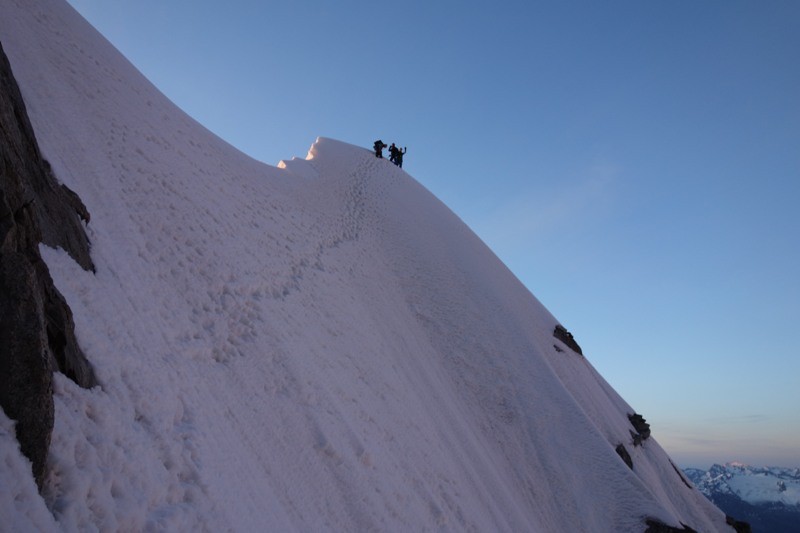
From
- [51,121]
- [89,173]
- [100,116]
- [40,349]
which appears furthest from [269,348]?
[100,116]

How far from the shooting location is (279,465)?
7.66m

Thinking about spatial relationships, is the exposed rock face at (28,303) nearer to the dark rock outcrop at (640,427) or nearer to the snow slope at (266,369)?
the snow slope at (266,369)

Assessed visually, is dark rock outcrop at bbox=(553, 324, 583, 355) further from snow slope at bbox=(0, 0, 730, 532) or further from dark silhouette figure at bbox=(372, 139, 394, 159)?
dark silhouette figure at bbox=(372, 139, 394, 159)

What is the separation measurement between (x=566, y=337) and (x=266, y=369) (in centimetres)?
2095

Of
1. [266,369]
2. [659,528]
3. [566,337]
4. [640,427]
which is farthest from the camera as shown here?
[566,337]

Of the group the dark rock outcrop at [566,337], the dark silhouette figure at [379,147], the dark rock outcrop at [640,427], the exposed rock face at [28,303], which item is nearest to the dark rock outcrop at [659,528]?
the dark rock outcrop at [640,427]

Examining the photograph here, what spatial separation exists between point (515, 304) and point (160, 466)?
20.9 metres

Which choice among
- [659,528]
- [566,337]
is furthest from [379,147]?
[659,528]

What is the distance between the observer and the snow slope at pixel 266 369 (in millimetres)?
5625

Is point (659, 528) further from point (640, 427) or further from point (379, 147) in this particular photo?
point (379, 147)

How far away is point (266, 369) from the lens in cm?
936

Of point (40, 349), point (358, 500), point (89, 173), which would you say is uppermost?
point (89, 173)

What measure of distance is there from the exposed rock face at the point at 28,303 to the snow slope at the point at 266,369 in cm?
24

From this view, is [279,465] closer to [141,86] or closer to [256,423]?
[256,423]
